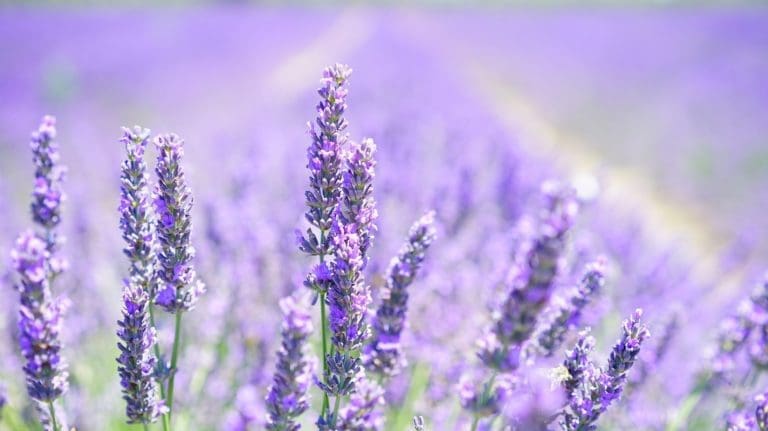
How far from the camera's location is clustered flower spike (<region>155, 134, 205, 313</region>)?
53.3 inches

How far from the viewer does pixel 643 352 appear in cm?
246

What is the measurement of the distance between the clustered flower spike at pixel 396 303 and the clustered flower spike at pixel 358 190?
13cm

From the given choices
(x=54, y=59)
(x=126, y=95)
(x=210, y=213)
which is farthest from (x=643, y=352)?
(x=54, y=59)

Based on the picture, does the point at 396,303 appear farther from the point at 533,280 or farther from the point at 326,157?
the point at 533,280

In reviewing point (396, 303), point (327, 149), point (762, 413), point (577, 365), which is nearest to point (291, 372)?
point (396, 303)

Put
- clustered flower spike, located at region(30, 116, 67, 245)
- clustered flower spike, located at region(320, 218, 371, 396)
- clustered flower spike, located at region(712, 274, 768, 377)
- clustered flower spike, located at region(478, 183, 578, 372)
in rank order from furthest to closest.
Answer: clustered flower spike, located at region(712, 274, 768, 377)
clustered flower spike, located at region(30, 116, 67, 245)
clustered flower spike, located at region(320, 218, 371, 396)
clustered flower spike, located at region(478, 183, 578, 372)

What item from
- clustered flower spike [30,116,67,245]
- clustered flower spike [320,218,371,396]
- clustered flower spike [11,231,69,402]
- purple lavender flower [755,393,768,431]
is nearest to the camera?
clustered flower spike [11,231,69,402]

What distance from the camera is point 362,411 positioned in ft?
4.16

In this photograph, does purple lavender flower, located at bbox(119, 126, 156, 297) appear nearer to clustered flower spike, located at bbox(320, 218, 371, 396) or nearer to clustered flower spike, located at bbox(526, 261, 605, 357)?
clustered flower spike, located at bbox(320, 218, 371, 396)

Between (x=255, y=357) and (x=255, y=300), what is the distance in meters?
0.55

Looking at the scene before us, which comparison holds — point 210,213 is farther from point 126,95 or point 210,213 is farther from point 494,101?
point 494,101

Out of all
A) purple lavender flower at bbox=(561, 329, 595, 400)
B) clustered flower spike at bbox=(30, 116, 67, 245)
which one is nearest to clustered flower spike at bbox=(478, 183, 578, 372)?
purple lavender flower at bbox=(561, 329, 595, 400)

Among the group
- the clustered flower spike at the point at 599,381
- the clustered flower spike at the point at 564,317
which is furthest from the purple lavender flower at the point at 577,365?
the clustered flower spike at the point at 564,317

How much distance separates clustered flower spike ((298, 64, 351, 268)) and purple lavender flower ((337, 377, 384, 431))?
28cm
